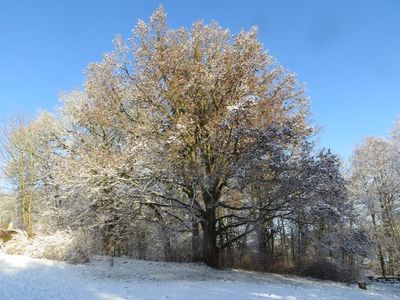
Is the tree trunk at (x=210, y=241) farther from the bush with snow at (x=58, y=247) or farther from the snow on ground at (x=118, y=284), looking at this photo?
the bush with snow at (x=58, y=247)

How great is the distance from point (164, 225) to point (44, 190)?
12218 millimetres

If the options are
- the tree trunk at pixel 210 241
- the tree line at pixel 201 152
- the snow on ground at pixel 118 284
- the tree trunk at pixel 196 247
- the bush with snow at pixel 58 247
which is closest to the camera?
the snow on ground at pixel 118 284

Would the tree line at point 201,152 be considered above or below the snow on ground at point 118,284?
above

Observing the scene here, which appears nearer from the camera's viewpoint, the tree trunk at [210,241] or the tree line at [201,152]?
the tree line at [201,152]

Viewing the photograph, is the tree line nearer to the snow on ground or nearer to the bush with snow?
the bush with snow

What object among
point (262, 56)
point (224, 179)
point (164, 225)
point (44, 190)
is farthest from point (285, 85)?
point (44, 190)

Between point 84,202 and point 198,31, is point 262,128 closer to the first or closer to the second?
point 198,31

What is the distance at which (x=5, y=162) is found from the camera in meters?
24.9

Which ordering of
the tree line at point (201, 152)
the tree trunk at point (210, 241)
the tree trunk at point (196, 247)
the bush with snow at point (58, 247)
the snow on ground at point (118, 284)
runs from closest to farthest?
1. the snow on ground at point (118, 284)
2. the tree line at point (201, 152)
3. the bush with snow at point (58, 247)
4. the tree trunk at point (210, 241)
5. the tree trunk at point (196, 247)

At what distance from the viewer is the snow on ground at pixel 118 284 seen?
816 cm

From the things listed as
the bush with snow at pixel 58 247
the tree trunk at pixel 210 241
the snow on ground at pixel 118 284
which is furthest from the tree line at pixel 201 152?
the snow on ground at pixel 118 284

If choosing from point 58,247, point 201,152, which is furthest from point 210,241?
point 58,247

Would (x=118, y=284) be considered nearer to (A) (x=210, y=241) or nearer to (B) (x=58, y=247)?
(B) (x=58, y=247)

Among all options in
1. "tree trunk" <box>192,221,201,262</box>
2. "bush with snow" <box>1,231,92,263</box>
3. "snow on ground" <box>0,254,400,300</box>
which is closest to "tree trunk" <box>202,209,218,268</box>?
"snow on ground" <box>0,254,400,300</box>
